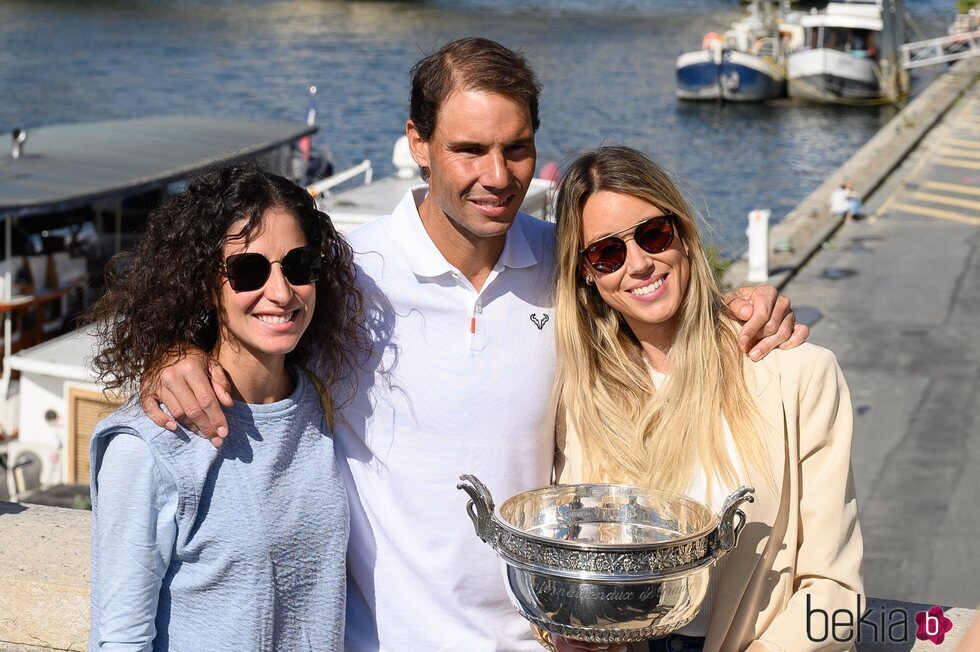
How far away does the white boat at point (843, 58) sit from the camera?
123ft

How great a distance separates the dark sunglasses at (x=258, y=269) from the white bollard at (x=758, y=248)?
14.1 meters

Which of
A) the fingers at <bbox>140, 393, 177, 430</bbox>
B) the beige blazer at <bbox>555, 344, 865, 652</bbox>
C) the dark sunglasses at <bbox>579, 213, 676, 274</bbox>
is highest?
the dark sunglasses at <bbox>579, 213, 676, 274</bbox>

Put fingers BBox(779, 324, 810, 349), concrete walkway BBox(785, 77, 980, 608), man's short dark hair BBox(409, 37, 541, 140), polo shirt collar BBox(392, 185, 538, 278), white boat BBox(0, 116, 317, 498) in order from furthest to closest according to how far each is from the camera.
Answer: white boat BBox(0, 116, 317, 498) → concrete walkway BBox(785, 77, 980, 608) → polo shirt collar BBox(392, 185, 538, 278) → man's short dark hair BBox(409, 37, 541, 140) → fingers BBox(779, 324, 810, 349)

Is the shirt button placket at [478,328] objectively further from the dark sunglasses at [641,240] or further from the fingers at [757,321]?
the fingers at [757,321]

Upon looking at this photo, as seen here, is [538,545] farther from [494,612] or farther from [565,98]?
[565,98]

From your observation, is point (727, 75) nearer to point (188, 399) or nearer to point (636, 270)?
point (636, 270)

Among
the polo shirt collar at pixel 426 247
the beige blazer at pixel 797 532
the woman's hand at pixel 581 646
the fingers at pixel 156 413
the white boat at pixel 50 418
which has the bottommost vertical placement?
the white boat at pixel 50 418

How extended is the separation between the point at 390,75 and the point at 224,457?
41.8 m

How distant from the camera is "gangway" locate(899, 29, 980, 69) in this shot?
37.8 meters

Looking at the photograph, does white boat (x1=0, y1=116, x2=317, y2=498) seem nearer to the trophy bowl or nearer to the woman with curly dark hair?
the woman with curly dark hair

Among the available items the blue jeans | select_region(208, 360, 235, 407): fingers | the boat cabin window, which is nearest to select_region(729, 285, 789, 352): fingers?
the blue jeans

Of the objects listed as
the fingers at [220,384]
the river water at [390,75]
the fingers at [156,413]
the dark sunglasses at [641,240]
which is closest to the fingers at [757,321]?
the dark sunglasses at [641,240]

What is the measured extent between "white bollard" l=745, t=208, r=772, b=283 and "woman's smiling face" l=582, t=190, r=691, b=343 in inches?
535

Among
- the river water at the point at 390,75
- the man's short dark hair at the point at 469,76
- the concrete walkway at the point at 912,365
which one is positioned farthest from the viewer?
the river water at the point at 390,75
